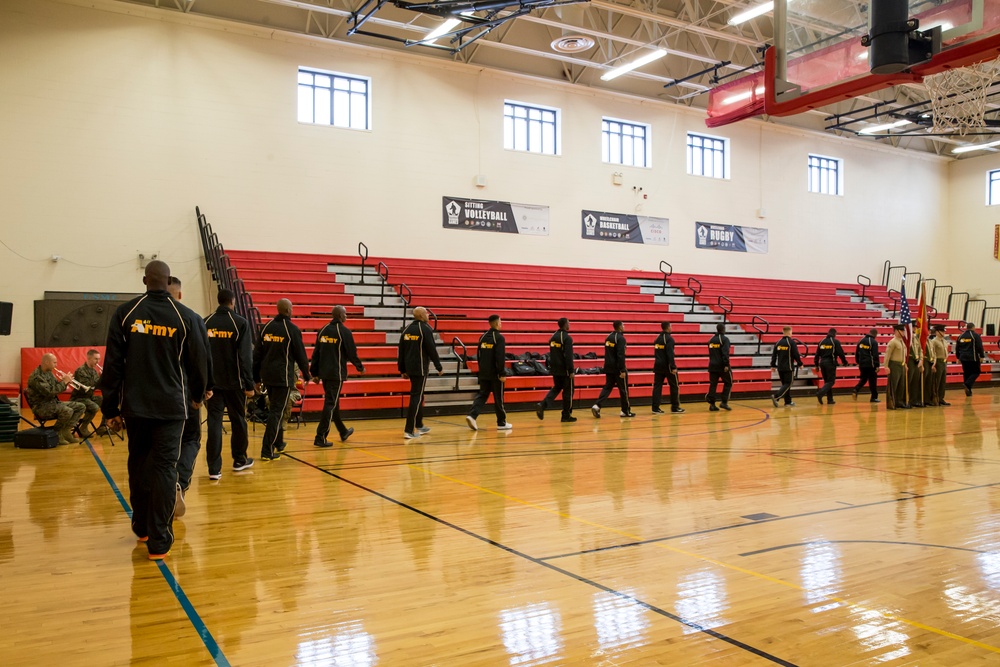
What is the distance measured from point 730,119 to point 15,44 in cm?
1231

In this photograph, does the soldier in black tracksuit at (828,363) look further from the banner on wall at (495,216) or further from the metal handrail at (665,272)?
the banner on wall at (495,216)

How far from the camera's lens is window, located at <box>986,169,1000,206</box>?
24.5m

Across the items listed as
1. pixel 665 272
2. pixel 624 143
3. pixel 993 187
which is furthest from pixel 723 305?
pixel 993 187

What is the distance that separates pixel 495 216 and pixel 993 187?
17370mm

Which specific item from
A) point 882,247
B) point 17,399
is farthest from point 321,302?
point 882,247

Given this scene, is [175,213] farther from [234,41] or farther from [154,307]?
[154,307]

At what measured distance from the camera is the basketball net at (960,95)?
916 centimetres

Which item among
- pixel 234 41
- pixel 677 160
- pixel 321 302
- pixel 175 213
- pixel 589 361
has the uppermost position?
pixel 234 41

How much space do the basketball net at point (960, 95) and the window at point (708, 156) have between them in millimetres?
10455

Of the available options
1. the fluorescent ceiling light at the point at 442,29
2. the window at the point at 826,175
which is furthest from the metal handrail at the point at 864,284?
the fluorescent ceiling light at the point at 442,29

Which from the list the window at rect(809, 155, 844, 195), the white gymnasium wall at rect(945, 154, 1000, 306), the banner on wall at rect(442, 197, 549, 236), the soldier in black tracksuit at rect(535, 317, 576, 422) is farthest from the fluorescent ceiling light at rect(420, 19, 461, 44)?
the white gymnasium wall at rect(945, 154, 1000, 306)

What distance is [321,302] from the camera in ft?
47.6

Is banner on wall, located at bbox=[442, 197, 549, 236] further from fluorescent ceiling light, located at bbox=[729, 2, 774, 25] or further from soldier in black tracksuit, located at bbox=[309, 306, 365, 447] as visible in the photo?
soldier in black tracksuit, located at bbox=[309, 306, 365, 447]

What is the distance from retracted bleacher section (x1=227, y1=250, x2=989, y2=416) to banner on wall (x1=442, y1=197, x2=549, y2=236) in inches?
35.7
